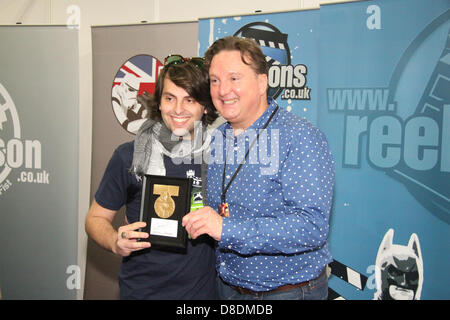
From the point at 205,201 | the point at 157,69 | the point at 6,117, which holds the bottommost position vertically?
the point at 205,201

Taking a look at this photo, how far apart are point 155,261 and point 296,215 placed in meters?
0.81

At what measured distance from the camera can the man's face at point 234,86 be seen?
Answer: 201cm

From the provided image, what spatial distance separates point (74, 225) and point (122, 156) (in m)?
2.30

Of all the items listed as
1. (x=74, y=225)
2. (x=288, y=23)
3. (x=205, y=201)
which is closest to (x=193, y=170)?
(x=205, y=201)

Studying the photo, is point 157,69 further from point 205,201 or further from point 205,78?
point 205,201

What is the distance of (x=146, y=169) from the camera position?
7.01ft

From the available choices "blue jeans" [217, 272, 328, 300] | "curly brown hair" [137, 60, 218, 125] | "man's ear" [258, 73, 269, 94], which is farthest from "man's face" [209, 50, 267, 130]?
"blue jeans" [217, 272, 328, 300]

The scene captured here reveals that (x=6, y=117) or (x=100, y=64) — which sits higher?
(x=100, y=64)

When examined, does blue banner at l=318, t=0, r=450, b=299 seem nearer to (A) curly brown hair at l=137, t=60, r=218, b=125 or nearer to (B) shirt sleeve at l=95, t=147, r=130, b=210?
(A) curly brown hair at l=137, t=60, r=218, b=125

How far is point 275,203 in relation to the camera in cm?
196

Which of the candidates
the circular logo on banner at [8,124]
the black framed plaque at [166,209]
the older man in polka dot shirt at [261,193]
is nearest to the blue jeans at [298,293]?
the older man in polka dot shirt at [261,193]

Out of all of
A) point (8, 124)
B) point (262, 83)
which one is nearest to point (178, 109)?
point (262, 83)

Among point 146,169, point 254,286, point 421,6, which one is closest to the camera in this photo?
point 254,286

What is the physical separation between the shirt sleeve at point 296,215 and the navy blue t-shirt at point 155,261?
360 mm
